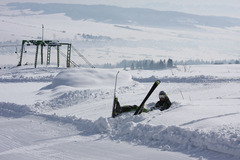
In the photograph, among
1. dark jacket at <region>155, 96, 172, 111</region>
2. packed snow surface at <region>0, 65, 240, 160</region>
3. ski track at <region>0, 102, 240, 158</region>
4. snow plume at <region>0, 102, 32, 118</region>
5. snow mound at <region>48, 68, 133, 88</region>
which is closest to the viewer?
ski track at <region>0, 102, 240, 158</region>

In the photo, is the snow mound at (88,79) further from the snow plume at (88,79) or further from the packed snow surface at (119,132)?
the packed snow surface at (119,132)

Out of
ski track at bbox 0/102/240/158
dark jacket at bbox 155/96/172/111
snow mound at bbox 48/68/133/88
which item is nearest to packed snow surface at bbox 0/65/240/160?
ski track at bbox 0/102/240/158

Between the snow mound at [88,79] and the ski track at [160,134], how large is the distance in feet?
30.4

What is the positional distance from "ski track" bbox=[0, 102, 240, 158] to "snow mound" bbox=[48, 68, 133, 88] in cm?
926

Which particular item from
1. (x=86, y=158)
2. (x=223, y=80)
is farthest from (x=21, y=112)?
(x=223, y=80)

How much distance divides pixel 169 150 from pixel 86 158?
2143mm

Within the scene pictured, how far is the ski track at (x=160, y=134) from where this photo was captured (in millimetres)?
8875

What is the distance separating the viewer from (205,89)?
23.4 meters

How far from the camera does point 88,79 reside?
78.2 ft

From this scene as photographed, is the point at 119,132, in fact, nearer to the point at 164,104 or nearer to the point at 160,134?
the point at 160,134

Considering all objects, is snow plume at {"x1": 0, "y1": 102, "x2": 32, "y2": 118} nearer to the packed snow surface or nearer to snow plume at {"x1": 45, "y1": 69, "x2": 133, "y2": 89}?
the packed snow surface

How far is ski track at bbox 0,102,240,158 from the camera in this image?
888 centimetres

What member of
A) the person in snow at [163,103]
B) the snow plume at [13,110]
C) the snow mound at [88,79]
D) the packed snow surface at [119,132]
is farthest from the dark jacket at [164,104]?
the snow mound at [88,79]

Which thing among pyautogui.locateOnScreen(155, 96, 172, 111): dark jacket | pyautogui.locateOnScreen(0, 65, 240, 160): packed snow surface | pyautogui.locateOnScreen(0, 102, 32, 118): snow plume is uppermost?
pyautogui.locateOnScreen(155, 96, 172, 111): dark jacket
